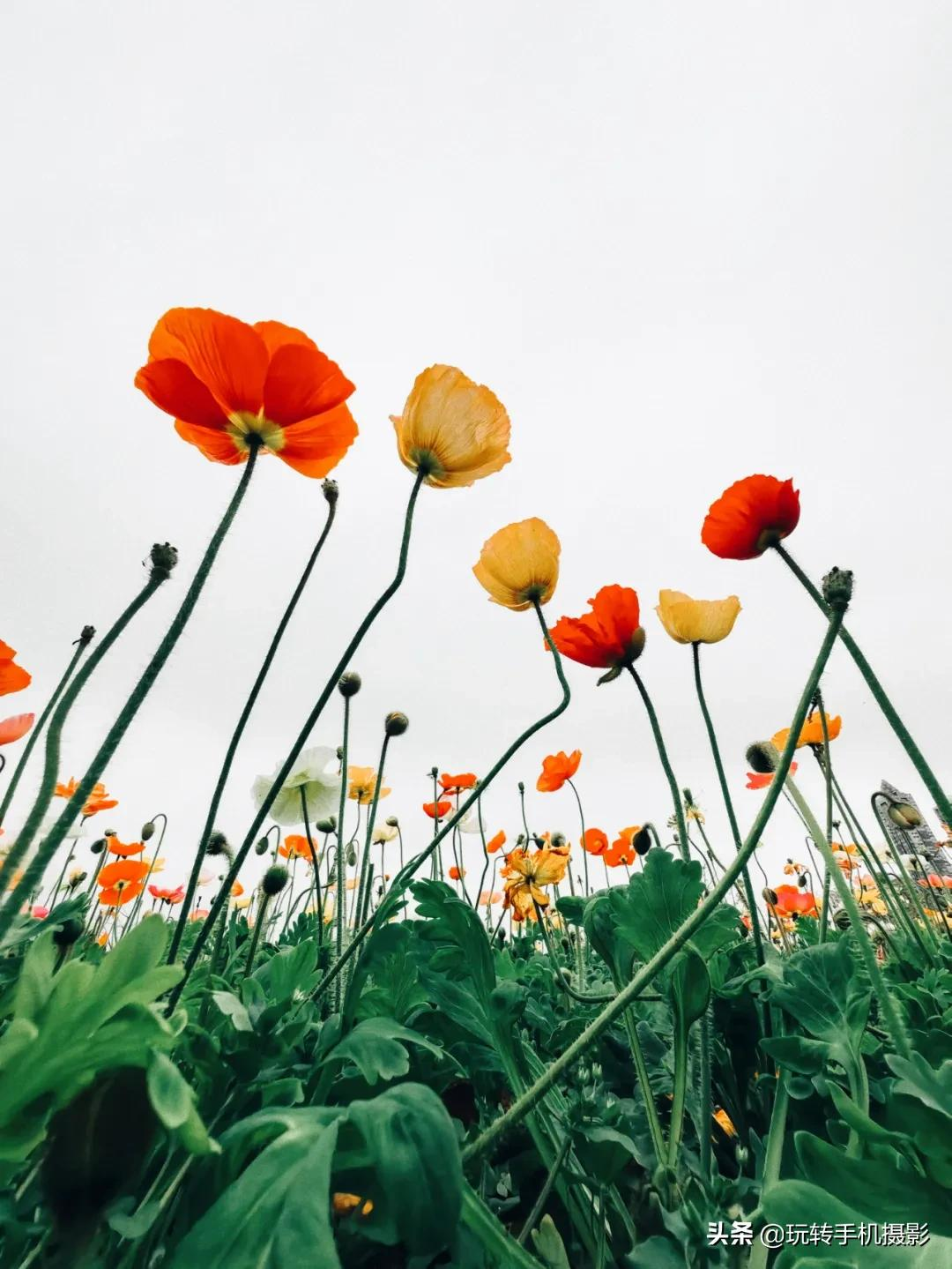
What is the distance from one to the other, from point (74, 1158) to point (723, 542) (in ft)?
4.33

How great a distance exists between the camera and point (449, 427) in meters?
1.30

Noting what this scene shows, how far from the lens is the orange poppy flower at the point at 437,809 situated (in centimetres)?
294

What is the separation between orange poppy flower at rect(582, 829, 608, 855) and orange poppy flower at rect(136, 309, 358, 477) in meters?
2.98

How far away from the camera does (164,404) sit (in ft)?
3.17

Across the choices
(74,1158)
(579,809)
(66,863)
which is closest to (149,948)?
(74,1158)

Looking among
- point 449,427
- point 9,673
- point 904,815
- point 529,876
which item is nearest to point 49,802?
point 9,673

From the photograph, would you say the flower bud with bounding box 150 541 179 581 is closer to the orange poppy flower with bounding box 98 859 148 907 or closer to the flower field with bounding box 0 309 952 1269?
the flower field with bounding box 0 309 952 1269

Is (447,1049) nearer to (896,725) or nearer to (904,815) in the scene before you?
(896,725)

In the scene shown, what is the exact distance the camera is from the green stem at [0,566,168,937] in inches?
20.6

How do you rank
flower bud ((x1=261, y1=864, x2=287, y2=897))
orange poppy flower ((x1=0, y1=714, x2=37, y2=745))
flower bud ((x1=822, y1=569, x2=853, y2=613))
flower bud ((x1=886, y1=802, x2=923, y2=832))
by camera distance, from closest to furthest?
flower bud ((x1=822, y1=569, x2=853, y2=613)) < orange poppy flower ((x1=0, y1=714, x2=37, y2=745)) < flower bud ((x1=261, y1=864, x2=287, y2=897)) < flower bud ((x1=886, y1=802, x2=923, y2=832))

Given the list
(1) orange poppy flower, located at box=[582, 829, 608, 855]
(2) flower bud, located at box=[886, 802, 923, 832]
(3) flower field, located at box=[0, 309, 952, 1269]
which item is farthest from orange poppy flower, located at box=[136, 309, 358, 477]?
(1) orange poppy flower, located at box=[582, 829, 608, 855]

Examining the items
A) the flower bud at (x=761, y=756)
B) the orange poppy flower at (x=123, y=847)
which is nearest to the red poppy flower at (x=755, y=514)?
the flower bud at (x=761, y=756)

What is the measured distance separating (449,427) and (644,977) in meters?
1.01

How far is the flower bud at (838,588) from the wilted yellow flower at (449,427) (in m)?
0.70
